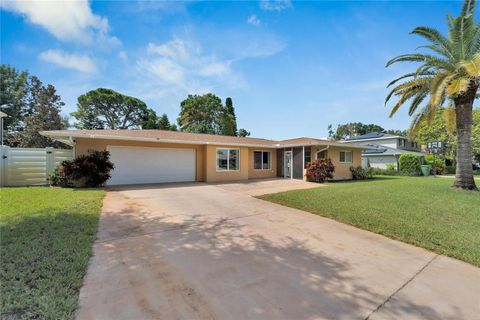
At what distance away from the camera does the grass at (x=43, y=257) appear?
7.64ft

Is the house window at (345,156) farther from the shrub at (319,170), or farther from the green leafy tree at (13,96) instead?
the green leafy tree at (13,96)

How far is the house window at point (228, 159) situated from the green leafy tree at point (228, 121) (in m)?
16.3

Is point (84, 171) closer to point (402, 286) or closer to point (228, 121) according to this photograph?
point (402, 286)

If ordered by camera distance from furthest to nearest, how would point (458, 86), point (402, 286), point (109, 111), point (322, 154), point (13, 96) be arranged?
point (109, 111), point (13, 96), point (322, 154), point (458, 86), point (402, 286)

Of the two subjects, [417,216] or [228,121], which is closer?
[417,216]

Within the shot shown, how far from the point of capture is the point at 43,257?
335 centimetres

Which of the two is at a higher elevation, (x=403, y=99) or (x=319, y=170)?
(x=403, y=99)

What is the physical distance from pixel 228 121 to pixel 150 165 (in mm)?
19930

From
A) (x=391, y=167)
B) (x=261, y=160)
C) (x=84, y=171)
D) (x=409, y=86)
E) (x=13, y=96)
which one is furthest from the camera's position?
(x=13, y=96)

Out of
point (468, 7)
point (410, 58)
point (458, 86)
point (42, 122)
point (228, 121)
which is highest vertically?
point (468, 7)

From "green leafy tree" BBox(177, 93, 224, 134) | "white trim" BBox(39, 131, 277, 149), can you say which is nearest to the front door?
"white trim" BBox(39, 131, 277, 149)

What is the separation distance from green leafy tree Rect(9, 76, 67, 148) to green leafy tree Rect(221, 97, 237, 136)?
62.4 ft

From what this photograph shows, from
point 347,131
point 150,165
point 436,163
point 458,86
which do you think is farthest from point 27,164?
point 347,131

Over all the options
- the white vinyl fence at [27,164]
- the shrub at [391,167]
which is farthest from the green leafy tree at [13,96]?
the shrub at [391,167]
